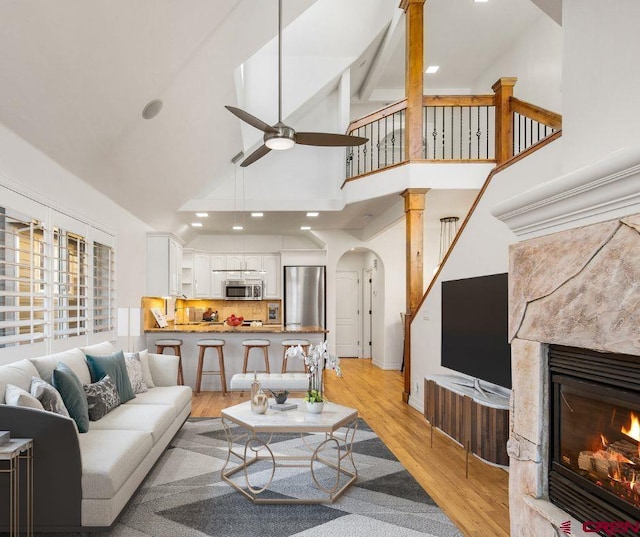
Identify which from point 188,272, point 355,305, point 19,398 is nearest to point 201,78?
point 19,398

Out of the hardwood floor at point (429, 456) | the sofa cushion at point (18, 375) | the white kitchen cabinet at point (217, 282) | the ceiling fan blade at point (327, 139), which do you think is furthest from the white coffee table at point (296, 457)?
the white kitchen cabinet at point (217, 282)

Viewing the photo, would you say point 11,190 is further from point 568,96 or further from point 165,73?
point 568,96

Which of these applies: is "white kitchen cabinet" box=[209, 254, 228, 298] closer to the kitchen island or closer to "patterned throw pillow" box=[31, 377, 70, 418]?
the kitchen island

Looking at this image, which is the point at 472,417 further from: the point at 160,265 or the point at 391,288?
the point at 391,288

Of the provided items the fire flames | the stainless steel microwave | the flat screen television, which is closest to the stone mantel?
the fire flames

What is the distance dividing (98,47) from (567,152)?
3.05m

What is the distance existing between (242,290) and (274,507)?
22.7ft

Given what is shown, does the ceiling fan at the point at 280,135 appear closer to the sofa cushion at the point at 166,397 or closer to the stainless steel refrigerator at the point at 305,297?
the sofa cushion at the point at 166,397

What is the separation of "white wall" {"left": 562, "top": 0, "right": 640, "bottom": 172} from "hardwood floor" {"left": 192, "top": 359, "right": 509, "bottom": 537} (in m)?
2.22

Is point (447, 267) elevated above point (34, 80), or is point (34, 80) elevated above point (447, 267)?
point (34, 80)

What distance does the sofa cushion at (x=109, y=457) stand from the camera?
2.49 meters

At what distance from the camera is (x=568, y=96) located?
2623mm

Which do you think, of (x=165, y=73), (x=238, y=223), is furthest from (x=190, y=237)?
Result: (x=165, y=73)

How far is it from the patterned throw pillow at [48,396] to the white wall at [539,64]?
20.9ft
